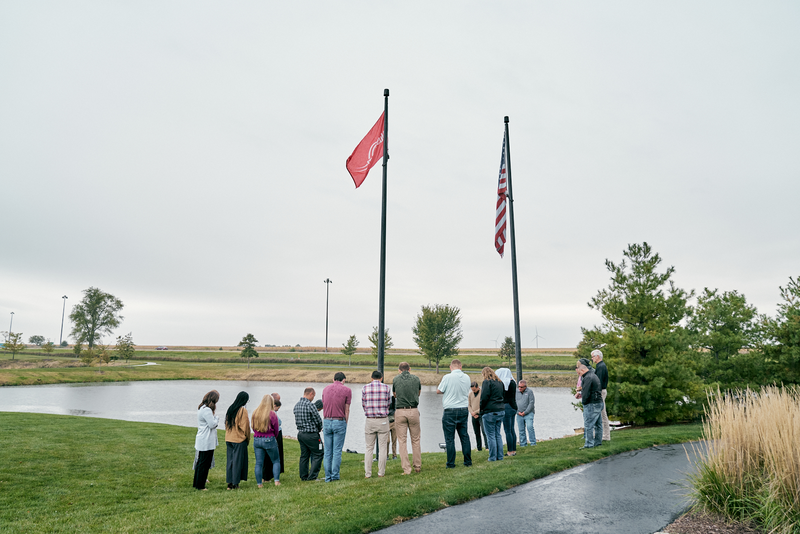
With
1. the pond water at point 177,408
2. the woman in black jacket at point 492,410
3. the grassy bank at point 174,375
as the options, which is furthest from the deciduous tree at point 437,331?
the woman in black jacket at point 492,410

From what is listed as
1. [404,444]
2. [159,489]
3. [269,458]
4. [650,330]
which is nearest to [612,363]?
[650,330]

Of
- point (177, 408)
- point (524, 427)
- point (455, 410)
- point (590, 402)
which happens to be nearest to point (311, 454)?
point (455, 410)

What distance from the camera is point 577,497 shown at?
7211 mm

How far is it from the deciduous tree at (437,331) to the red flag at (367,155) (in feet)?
155

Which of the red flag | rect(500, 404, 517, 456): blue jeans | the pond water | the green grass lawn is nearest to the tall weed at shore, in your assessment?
the green grass lawn

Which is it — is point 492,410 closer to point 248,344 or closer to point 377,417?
point 377,417

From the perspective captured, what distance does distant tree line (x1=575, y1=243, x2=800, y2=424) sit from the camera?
16.5m

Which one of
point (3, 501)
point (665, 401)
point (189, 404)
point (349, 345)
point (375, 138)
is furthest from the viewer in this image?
point (349, 345)

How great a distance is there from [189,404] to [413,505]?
30917 mm

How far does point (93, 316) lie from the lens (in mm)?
93375

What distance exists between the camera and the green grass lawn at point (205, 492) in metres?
6.54

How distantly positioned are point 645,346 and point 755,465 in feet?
38.6

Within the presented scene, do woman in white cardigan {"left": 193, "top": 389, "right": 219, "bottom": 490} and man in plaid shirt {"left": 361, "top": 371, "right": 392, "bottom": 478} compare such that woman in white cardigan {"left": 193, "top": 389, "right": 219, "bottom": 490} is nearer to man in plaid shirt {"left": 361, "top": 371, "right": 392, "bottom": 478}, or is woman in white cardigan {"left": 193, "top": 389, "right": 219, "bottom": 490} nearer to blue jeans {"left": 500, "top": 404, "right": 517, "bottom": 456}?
man in plaid shirt {"left": 361, "top": 371, "right": 392, "bottom": 478}

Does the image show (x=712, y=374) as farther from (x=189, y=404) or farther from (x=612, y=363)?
(x=189, y=404)
